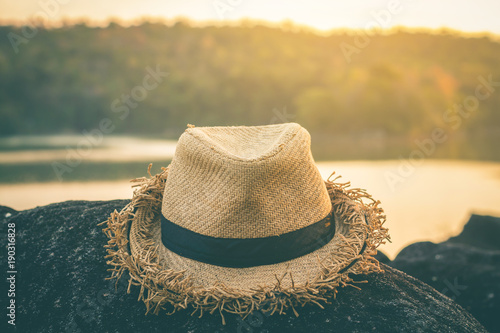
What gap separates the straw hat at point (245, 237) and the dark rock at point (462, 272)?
72.7 inches

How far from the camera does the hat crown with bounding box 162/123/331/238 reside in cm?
205

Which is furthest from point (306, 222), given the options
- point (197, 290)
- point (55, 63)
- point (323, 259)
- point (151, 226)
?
point (55, 63)

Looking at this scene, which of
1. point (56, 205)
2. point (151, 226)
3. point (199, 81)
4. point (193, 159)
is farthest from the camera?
point (199, 81)

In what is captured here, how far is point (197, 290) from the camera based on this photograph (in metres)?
1.89

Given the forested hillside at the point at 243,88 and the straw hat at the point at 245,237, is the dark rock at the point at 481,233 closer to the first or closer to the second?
the straw hat at the point at 245,237

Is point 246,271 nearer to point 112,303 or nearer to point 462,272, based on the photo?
point 112,303

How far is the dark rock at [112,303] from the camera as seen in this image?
1.93 meters

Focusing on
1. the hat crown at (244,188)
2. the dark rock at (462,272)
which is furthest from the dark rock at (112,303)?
the dark rock at (462,272)

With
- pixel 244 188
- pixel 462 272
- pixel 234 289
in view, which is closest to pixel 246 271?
pixel 234 289

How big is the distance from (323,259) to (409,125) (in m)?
55.7

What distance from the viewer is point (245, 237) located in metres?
2.05

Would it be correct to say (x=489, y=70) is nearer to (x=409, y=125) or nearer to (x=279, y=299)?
(x=409, y=125)

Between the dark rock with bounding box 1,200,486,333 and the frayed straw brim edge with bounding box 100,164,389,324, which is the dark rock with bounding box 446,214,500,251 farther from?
the frayed straw brim edge with bounding box 100,164,389,324

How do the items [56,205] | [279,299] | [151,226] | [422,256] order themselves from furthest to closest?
1. [422,256]
2. [56,205]
3. [151,226]
4. [279,299]
